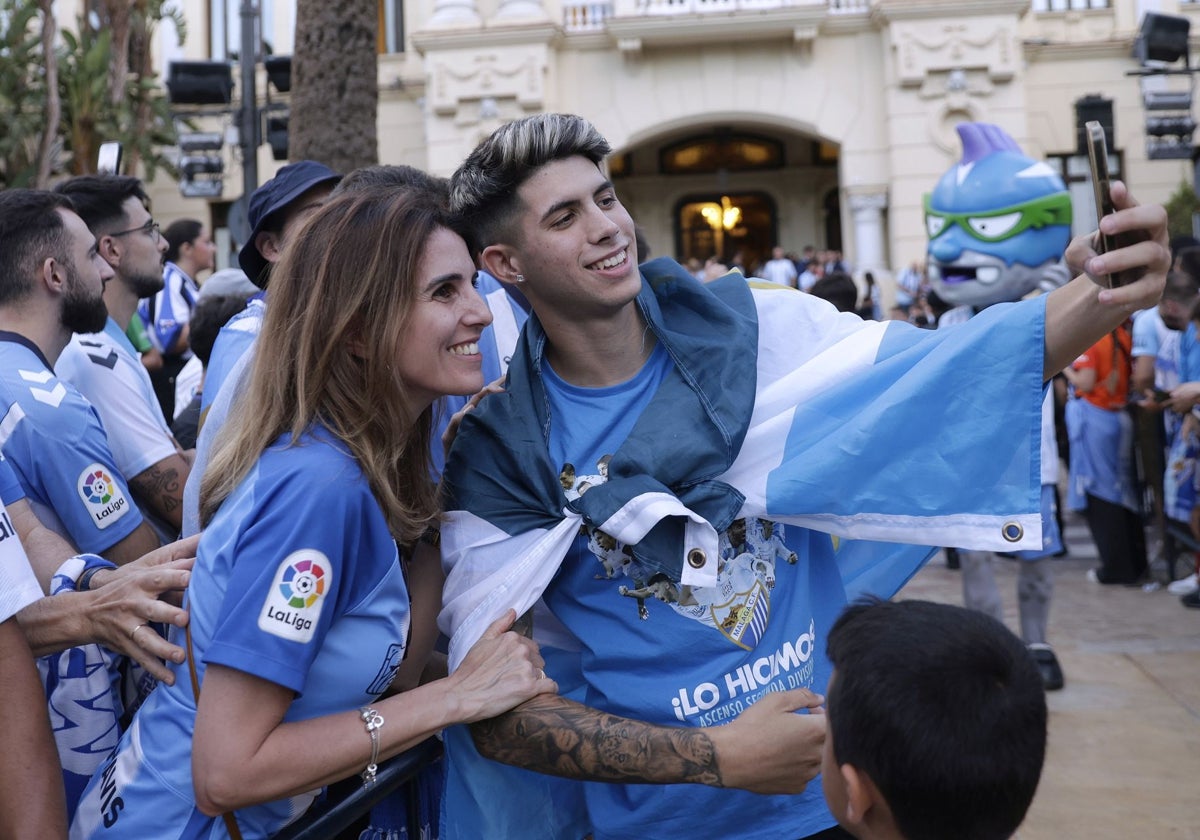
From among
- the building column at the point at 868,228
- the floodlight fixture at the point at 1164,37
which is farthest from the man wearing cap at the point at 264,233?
the building column at the point at 868,228

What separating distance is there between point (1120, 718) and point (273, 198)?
4.36 m

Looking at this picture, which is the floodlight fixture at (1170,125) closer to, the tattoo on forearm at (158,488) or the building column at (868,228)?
the building column at (868,228)

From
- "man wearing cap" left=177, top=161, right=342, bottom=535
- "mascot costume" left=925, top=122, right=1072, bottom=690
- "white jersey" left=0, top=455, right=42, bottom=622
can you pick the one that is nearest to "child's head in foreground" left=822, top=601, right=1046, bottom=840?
"white jersey" left=0, top=455, right=42, bottom=622

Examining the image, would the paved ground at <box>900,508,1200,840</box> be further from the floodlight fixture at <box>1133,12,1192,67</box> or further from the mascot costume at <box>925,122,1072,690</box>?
the floodlight fixture at <box>1133,12,1192,67</box>

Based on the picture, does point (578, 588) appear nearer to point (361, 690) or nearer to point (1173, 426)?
point (361, 690)

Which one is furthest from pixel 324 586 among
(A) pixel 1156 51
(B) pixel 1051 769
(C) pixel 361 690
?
(A) pixel 1156 51

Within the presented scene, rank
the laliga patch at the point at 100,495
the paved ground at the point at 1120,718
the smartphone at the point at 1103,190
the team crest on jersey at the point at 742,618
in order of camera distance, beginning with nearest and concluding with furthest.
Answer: the smartphone at the point at 1103,190 < the team crest on jersey at the point at 742,618 < the laliga patch at the point at 100,495 < the paved ground at the point at 1120,718

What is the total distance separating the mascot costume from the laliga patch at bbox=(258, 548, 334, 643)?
4.40m

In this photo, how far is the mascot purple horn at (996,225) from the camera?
5904 mm

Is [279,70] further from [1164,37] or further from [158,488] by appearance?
[1164,37]

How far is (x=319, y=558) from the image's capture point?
6.63 ft

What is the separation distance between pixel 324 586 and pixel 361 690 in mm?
247

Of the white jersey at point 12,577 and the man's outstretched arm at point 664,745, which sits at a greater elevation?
the white jersey at point 12,577

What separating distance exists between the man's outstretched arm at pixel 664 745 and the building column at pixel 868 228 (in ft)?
62.1
